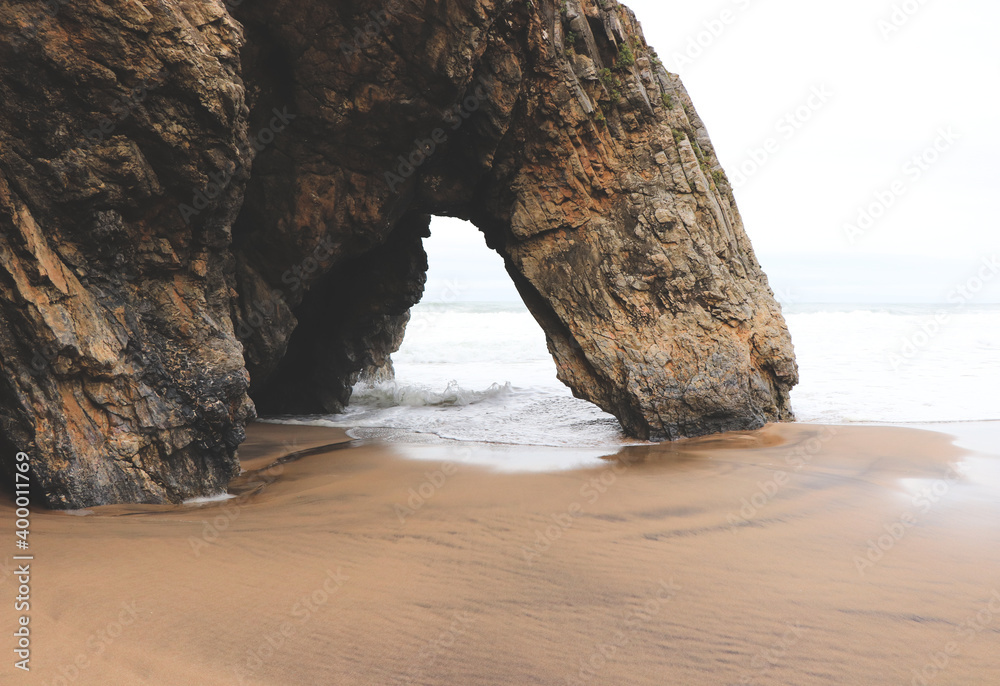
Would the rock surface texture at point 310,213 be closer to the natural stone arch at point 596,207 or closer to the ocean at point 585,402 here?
the natural stone arch at point 596,207

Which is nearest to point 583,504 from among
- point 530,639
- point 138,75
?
point 530,639

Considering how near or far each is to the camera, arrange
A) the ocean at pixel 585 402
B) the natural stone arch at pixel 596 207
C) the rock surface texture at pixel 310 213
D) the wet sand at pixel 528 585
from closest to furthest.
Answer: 1. the wet sand at pixel 528 585
2. the rock surface texture at pixel 310 213
3. the natural stone arch at pixel 596 207
4. the ocean at pixel 585 402

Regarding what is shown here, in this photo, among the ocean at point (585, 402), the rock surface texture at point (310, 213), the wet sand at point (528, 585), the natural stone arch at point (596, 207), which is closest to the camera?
the wet sand at point (528, 585)

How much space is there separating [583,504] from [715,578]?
1.47m

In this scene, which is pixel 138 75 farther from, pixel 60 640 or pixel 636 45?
pixel 636 45

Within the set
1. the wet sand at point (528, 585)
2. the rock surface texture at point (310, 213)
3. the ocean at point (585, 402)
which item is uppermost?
the rock surface texture at point (310, 213)

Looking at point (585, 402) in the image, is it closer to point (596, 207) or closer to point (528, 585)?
point (596, 207)

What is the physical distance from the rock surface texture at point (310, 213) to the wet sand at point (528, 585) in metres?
1.05

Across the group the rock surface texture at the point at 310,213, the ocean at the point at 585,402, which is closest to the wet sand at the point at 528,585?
the rock surface texture at the point at 310,213

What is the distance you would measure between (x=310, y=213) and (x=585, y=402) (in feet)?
21.2

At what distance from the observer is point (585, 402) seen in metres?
11.9

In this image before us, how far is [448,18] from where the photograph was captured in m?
6.50

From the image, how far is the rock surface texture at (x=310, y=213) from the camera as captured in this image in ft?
14.3

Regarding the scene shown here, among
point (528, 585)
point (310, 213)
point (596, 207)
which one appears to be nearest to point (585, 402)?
point (596, 207)
